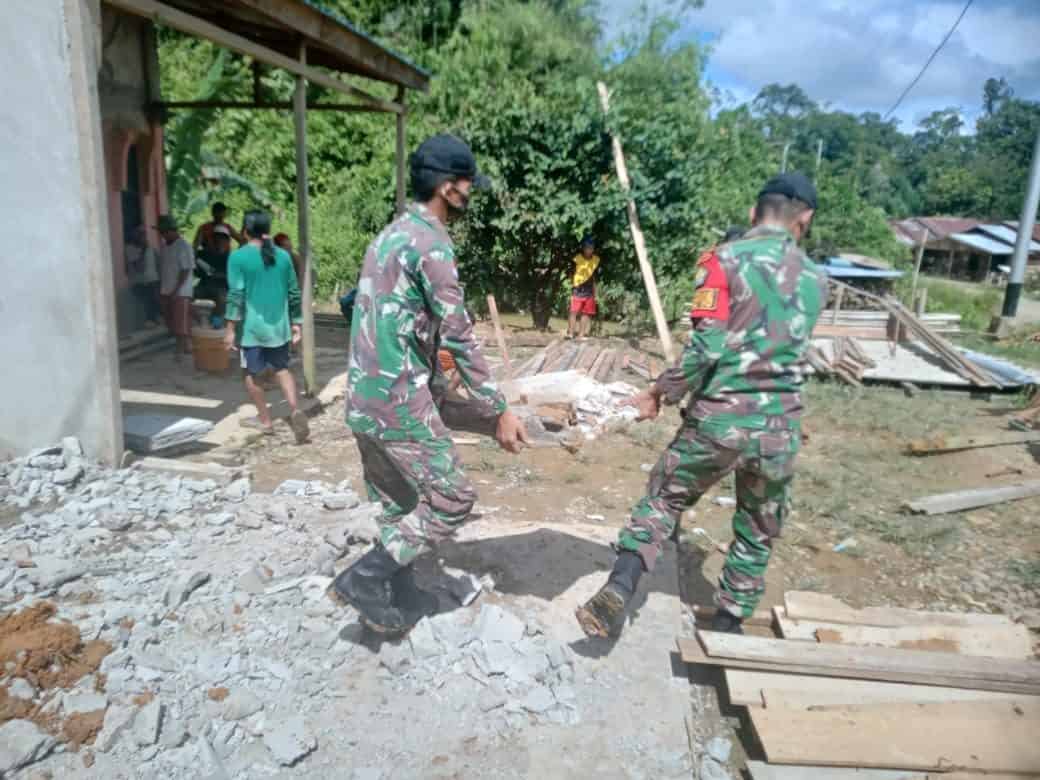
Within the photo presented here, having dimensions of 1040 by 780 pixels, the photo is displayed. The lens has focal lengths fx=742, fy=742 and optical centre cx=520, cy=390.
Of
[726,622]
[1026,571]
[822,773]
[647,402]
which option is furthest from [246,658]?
[1026,571]

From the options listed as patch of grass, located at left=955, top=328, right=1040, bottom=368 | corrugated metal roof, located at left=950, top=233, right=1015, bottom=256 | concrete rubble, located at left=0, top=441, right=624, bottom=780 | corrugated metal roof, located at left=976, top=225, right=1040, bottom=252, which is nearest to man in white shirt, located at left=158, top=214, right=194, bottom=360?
concrete rubble, located at left=0, top=441, right=624, bottom=780

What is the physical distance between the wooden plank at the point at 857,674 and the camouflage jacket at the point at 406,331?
Answer: 140 centimetres

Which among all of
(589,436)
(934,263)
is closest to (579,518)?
(589,436)

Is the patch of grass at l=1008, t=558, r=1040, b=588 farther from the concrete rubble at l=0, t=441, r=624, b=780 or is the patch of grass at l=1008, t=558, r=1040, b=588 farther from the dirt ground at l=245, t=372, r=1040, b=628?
the concrete rubble at l=0, t=441, r=624, b=780

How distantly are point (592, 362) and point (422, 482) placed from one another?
6.61m

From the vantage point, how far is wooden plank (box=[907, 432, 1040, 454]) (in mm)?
6754

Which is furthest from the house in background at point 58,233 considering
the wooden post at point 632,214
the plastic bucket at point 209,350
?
the wooden post at point 632,214

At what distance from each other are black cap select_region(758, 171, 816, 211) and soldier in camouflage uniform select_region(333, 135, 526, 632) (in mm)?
1249

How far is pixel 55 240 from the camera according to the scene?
458cm

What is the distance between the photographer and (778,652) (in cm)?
307

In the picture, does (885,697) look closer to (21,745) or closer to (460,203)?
(460,203)

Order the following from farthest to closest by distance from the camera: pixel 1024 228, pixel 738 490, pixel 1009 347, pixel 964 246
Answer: pixel 964 246 → pixel 1024 228 → pixel 1009 347 → pixel 738 490

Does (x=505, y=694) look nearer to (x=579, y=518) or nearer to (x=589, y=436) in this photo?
(x=579, y=518)

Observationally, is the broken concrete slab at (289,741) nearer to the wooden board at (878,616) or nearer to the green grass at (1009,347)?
the wooden board at (878,616)
